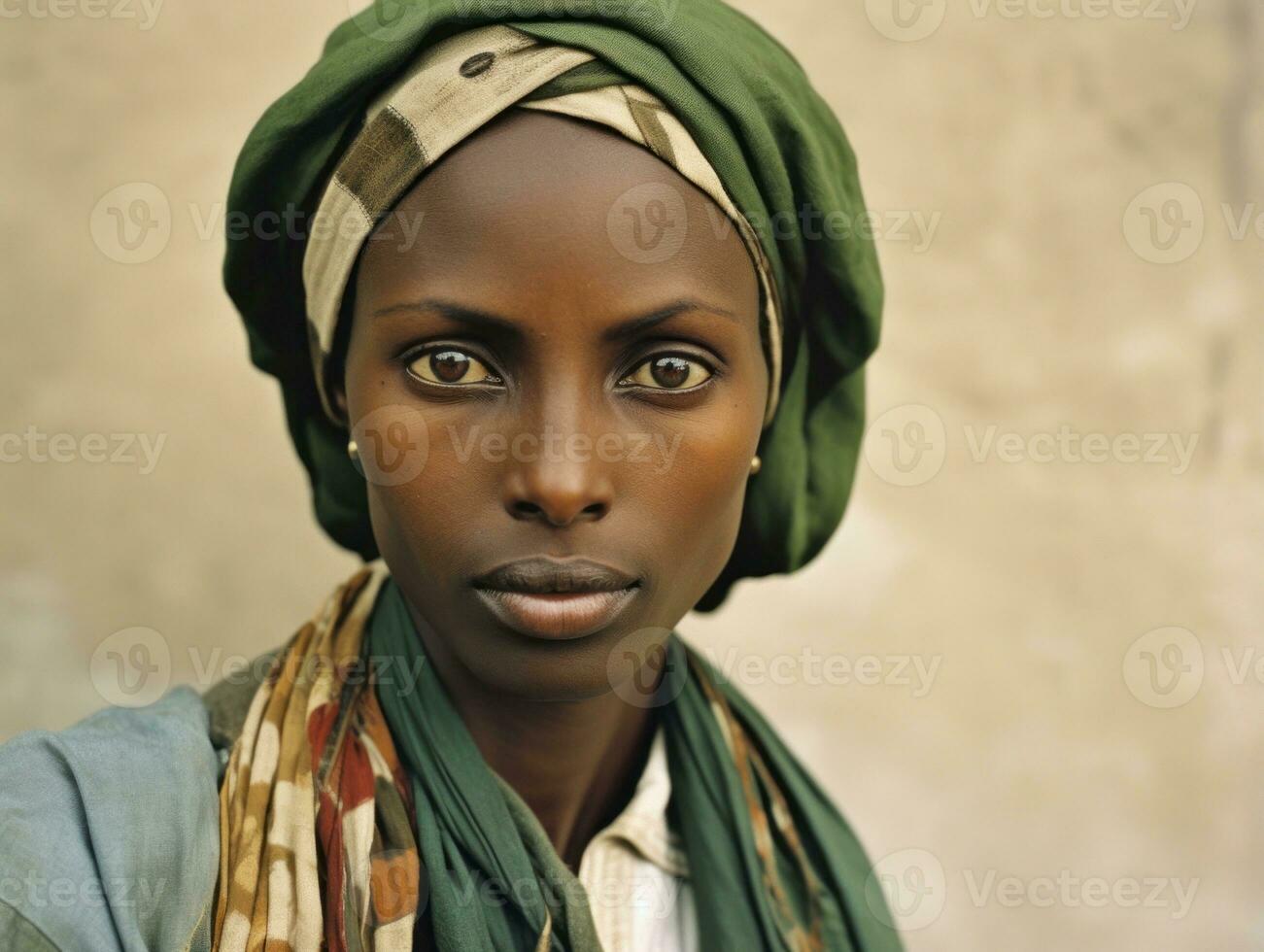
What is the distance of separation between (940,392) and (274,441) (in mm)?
1368

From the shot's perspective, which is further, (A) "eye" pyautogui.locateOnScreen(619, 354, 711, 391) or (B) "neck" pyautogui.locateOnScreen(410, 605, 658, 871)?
(B) "neck" pyautogui.locateOnScreen(410, 605, 658, 871)

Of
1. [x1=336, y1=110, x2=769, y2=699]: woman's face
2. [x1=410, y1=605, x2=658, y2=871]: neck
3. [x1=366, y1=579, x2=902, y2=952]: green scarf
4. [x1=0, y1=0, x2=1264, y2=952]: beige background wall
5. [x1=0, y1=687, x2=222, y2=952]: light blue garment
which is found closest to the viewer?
[x1=0, y1=687, x2=222, y2=952]: light blue garment

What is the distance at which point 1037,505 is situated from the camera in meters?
2.87

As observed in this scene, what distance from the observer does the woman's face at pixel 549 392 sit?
1263mm

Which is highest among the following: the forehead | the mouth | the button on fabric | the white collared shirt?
the button on fabric

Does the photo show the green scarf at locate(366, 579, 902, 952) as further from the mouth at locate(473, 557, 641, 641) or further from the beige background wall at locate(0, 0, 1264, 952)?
the beige background wall at locate(0, 0, 1264, 952)

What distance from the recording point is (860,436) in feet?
5.63

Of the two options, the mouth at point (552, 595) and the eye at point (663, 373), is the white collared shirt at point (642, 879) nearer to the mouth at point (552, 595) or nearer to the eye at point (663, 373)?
the mouth at point (552, 595)

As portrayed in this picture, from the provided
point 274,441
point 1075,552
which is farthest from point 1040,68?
point 274,441

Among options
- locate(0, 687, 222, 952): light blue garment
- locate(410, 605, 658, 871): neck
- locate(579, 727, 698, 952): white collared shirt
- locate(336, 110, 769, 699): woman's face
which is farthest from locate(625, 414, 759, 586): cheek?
locate(0, 687, 222, 952): light blue garment

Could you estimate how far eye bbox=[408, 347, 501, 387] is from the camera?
1.30 m

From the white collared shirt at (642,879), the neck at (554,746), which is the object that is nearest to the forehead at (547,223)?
the neck at (554,746)

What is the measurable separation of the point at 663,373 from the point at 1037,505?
1752mm

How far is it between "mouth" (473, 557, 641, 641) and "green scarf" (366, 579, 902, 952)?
232 mm
